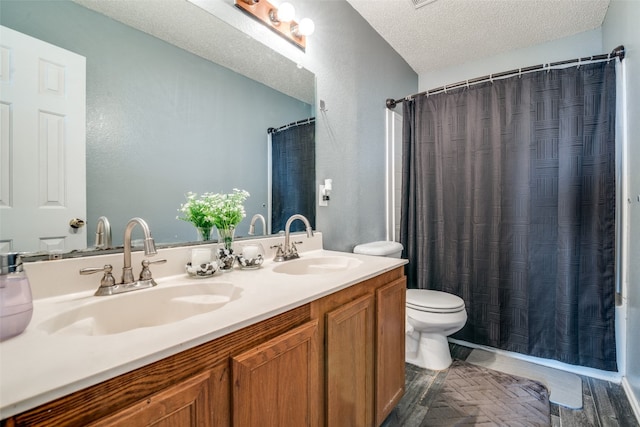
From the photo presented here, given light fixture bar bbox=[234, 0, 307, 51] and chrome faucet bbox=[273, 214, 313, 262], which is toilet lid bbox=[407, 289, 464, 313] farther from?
light fixture bar bbox=[234, 0, 307, 51]

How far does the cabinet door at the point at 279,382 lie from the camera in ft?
2.31

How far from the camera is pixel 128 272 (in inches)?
35.5

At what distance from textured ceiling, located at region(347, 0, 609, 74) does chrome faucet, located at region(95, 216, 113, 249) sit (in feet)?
6.37

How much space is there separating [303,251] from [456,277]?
1.28 m

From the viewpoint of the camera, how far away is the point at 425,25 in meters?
2.09

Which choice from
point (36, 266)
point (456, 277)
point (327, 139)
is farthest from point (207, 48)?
point (456, 277)

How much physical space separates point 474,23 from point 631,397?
243cm

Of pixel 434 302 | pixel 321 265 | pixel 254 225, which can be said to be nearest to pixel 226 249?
pixel 254 225

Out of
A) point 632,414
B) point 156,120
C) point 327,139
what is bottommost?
point 632,414

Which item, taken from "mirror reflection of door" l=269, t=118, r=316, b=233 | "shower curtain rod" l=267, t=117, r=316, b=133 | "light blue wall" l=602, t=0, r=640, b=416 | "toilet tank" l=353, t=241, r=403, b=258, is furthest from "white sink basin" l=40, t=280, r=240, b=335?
"light blue wall" l=602, t=0, r=640, b=416

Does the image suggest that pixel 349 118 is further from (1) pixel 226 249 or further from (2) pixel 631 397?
(2) pixel 631 397

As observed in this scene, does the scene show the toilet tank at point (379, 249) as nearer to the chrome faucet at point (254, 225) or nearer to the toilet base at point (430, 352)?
the toilet base at point (430, 352)

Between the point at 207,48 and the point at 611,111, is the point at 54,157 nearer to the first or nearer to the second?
the point at 207,48

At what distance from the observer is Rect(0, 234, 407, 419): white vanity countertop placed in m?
0.44
